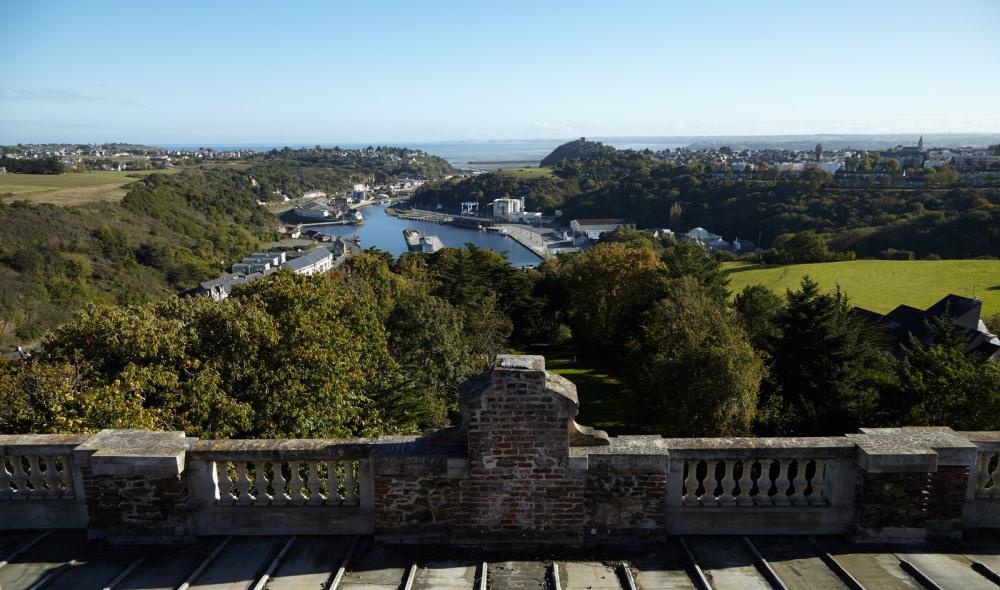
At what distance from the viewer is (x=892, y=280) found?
6353 centimetres

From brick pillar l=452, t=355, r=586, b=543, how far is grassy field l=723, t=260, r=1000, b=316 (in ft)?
163

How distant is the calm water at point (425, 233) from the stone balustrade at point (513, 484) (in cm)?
12155

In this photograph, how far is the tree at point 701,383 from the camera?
19641 millimetres

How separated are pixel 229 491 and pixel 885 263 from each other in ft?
269

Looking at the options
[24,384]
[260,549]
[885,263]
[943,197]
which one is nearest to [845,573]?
[260,549]

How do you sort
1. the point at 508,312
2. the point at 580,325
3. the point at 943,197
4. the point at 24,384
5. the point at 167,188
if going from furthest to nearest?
the point at 167,188 < the point at 943,197 < the point at 508,312 < the point at 580,325 < the point at 24,384

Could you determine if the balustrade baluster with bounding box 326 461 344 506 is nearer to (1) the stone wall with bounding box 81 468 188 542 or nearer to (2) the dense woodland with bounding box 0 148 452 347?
(1) the stone wall with bounding box 81 468 188 542

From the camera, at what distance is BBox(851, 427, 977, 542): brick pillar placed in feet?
20.0

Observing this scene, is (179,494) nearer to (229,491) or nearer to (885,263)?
(229,491)

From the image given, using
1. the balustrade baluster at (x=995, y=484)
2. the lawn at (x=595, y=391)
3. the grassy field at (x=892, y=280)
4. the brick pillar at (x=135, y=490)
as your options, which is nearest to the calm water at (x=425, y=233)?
the grassy field at (x=892, y=280)

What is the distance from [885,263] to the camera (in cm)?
7231

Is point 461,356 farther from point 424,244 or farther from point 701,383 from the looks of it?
point 424,244

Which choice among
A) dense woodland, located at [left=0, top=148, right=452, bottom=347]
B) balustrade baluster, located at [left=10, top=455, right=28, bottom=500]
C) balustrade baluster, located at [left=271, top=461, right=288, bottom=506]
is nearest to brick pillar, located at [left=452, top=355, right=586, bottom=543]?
balustrade baluster, located at [left=271, top=461, right=288, bottom=506]

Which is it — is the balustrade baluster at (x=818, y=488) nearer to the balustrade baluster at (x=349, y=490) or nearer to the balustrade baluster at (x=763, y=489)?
the balustrade baluster at (x=763, y=489)
